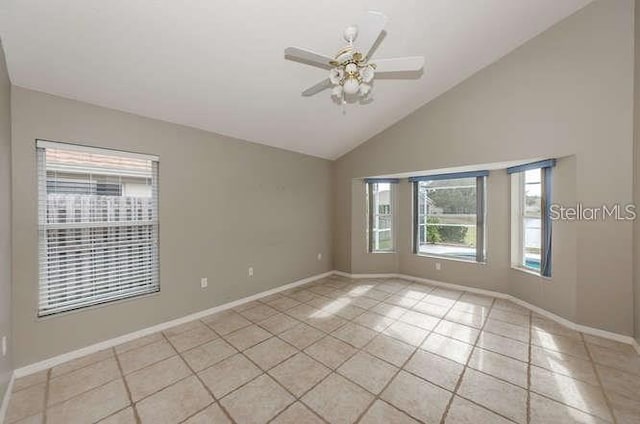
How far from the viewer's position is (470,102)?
3521mm

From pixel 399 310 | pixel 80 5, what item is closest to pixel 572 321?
pixel 399 310

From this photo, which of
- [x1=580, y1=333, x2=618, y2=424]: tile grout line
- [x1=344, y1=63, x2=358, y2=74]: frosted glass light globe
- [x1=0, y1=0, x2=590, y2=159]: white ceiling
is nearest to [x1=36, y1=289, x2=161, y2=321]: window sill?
[x1=0, y1=0, x2=590, y2=159]: white ceiling

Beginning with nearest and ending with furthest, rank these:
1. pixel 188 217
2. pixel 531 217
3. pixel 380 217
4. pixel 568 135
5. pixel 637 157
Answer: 1. pixel 637 157
2. pixel 568 135
3. pixel 188 217
4. pixel 531 217
5. pixel 380 217

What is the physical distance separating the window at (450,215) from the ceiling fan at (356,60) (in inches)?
116

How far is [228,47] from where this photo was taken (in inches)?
85.7

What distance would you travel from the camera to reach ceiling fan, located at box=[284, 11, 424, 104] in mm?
1618

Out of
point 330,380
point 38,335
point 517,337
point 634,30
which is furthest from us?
point 517,337

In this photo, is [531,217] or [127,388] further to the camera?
[531,217]

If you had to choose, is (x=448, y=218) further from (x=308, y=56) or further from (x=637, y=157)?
(x=308, y=56)

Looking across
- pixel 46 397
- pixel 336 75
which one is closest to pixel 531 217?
pixel 336 75

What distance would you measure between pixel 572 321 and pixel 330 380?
2.92 metres

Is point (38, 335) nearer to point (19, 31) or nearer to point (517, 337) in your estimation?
point (19, 31)

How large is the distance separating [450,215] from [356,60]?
3.62 metres

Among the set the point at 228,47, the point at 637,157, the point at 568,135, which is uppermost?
the point at 228,47
